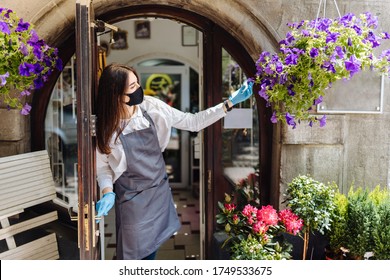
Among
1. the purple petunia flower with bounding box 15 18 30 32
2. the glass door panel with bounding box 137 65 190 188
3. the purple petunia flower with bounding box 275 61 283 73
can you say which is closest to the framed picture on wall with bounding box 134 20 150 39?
the glass door panel with bounding box 137 65 190 188

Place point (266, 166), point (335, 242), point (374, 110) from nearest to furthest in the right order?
1. point (335, 242)
2. point (374, 110)
3. point (266, 166)

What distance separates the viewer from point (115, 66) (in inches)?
112

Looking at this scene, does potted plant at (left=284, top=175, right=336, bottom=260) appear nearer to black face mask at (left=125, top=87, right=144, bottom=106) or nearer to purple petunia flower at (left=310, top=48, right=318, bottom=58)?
purple petunia flower at (left=310, top=48, right=318, bottom=58)

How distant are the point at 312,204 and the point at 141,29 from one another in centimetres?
490

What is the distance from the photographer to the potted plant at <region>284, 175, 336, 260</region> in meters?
2.93

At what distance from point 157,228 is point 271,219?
83 centimetres

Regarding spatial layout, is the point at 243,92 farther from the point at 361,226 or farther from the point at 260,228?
the point at 361,226

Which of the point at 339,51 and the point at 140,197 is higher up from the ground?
the point at 339,51

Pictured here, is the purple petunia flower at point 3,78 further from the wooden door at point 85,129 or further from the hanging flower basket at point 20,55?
the wooden door at point 85,129

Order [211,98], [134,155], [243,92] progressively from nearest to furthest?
[134,155] → [243,92] → [211,98]

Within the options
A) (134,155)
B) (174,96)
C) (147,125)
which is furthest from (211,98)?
(174,96)

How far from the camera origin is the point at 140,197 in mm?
2939
